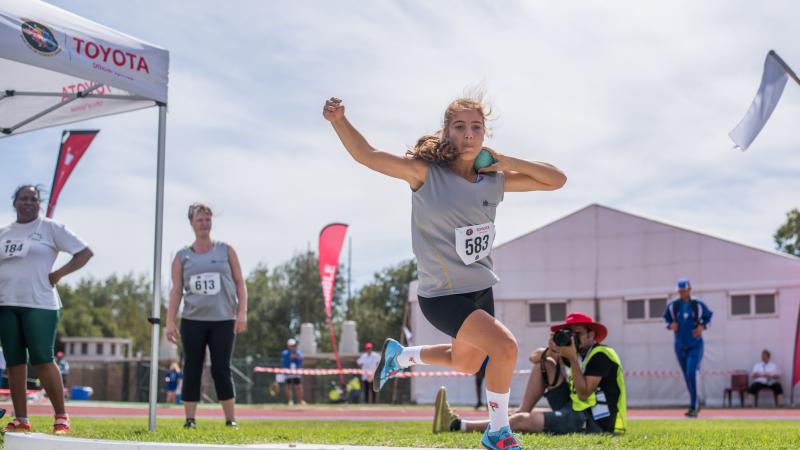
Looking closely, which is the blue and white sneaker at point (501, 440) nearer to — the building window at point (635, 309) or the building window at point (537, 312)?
the building window at point (635, 309)

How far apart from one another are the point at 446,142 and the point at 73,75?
131 inches

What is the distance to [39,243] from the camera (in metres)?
7.34

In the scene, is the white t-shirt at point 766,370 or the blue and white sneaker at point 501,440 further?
the white t-shirt at point 766,370

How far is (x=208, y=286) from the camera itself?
8086 millimetres

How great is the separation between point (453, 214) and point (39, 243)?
419 cm

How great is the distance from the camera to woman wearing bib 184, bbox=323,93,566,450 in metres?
4.61

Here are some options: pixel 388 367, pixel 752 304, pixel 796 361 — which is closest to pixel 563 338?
pixel 388 367

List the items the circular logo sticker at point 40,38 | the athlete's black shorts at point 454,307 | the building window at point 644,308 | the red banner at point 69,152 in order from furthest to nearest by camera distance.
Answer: the building window at point 644,308
the red banner at point 69,152
the circular logo sticker at point 40,38
the athlete's black shorts at point 454,307

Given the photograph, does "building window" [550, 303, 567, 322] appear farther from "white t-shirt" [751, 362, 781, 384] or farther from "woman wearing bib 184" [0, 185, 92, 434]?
"woman wearing bib 184" [0, 185, 92, 434]

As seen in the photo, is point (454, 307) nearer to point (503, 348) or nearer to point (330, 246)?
point (503, 348)

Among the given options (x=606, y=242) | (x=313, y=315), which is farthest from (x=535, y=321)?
(x=313, y=315)

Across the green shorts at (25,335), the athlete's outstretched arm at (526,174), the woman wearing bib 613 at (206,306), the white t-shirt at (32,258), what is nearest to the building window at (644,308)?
the woman wearing bib 613 at (206,306)

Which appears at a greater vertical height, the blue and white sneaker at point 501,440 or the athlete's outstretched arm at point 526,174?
the athlete's outstretched arm at point 526,174

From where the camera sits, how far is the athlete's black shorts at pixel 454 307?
182 inches
